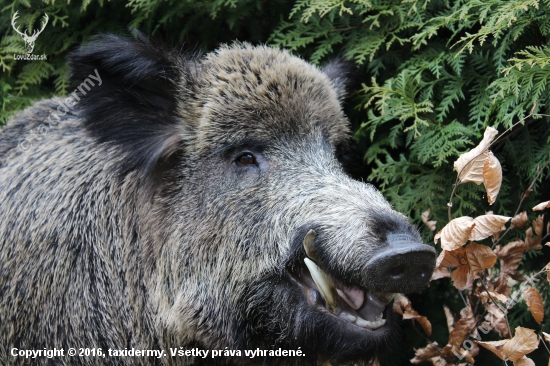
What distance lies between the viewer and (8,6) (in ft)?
14.5

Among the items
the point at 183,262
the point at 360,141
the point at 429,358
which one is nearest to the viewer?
the point at 183,262

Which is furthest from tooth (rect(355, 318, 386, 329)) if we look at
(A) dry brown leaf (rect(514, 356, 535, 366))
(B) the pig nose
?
(A) dry brown leaf (rect(514, 356, 535, 366))

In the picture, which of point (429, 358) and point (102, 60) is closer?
point (102, 60)

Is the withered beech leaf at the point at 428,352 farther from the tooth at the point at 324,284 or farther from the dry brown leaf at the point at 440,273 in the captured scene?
the tooth at the point at 324,284

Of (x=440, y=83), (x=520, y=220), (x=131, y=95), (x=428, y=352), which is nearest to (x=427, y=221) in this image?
(x=520, y=220)

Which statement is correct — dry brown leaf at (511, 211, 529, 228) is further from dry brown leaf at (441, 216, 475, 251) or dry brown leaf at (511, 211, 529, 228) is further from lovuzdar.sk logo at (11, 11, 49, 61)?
lovuzdar.sk logo at (11, 11, 49, 61)

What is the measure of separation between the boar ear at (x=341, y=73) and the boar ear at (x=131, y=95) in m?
0.91

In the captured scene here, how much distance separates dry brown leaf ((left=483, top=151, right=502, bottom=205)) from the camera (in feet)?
9.63

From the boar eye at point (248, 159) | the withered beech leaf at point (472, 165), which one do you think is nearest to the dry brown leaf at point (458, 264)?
the withered beech leaf at point (472, 165)

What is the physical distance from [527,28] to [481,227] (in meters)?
1.23

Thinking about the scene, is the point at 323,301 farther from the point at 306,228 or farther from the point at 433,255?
the point at 433,255

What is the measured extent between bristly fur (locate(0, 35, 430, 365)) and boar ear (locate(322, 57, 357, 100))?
29 centimetres

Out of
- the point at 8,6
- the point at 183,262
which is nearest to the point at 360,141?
the point at 183,262

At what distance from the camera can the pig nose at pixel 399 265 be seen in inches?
89.6
